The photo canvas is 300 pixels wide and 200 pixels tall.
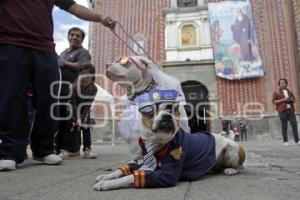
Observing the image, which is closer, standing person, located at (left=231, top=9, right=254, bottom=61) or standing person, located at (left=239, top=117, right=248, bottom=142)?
standing person, located at (left=239, top=117, right=248, bottom=142)

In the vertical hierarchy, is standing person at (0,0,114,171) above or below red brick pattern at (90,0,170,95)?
below

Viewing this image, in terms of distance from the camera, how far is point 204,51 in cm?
1619

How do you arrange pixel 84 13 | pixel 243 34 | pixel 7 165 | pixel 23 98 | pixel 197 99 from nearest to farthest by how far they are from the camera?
1. pixel 7 165
2. pixel 23 98
3. pixel 84 13
4. pixel 243 34
5. pixel 197 99

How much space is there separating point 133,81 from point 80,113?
1700 millimetres

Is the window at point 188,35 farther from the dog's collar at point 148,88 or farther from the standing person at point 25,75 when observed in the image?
the dog's collar at point 148,88

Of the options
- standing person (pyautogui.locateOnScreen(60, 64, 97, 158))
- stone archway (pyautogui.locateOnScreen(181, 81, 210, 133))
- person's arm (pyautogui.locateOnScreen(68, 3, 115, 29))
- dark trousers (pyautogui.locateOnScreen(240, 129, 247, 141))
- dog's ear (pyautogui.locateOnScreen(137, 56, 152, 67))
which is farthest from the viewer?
stone archway (pyautogui.locateOnScreen(181, 81, 210, 133))

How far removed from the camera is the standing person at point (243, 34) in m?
15.3

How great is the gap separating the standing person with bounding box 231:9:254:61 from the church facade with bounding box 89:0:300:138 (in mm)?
576

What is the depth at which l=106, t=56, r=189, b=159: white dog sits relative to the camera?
3416 millimetres

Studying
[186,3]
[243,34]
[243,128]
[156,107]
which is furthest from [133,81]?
[186,3]

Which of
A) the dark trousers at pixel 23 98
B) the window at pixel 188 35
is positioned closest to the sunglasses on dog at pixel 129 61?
the dark trousers at pixel 23 98

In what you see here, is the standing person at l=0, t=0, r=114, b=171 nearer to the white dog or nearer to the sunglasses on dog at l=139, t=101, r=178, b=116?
the white dog

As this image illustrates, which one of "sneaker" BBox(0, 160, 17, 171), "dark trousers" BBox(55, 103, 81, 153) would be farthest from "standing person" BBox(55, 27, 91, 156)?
"sneaker" BBox(0, 160, 17, 171)

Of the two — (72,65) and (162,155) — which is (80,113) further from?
(162,155)
